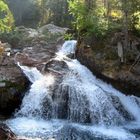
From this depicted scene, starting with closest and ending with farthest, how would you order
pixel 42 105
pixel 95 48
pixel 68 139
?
1. pixel 68 139
2. pixel 42 105
3. pixel 95 48

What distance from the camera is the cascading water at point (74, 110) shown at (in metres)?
20.3

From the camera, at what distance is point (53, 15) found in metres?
58.9

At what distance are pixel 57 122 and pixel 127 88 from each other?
21.4 ft

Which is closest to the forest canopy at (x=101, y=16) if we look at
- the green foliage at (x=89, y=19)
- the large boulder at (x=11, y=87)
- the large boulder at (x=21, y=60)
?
the green foliage at (x=89, y=19)

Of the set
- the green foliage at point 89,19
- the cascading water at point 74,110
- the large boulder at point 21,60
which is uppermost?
the green foliage at point 89,19

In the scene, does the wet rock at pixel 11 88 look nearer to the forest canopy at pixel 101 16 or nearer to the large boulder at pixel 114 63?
the forest canopy at pixel 101 16

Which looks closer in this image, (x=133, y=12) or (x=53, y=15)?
(x=133, y=12)

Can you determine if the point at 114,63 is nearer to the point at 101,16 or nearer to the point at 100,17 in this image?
the point at 100,17

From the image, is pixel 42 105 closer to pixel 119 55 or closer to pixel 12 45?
pixel 119 55

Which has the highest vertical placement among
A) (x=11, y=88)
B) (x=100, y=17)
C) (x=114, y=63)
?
(x=100, y=17)

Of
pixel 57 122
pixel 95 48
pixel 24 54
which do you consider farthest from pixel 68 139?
pixel 24 54

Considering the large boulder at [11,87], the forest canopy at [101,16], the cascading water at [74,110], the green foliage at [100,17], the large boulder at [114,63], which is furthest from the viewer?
the green foliage at [100,17]

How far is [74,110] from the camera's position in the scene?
2319 cm

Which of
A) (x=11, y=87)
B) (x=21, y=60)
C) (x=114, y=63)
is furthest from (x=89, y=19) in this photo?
(x=11, y=87)
